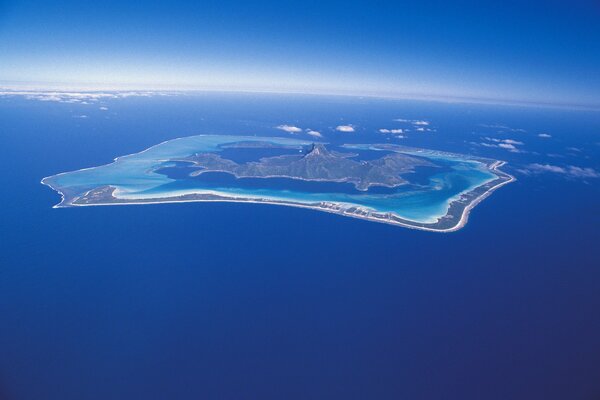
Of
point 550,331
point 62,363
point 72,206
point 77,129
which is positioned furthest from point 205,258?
point 77,129

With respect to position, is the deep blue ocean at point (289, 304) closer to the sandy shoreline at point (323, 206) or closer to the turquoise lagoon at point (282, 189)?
the sandy shoreline at point (323, 206)

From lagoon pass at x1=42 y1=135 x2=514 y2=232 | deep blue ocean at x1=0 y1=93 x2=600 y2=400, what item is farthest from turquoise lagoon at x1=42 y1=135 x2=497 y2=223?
deep blue ocean at x1=0 y1=93 x2=600 y2=400

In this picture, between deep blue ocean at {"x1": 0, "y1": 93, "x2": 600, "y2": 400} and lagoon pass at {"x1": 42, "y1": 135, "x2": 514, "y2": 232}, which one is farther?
lagoon pass at {"x1": 42, "y1": 135, "x2": 514, "y2": 232}

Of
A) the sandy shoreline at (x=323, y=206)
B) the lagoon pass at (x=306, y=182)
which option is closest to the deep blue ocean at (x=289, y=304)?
the sandy shoreline at (x=323, y=206)

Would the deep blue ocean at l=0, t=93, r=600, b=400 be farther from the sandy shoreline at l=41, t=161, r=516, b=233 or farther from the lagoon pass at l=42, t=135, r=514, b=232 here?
the lagoon pass at l=42, t=135, r=514, b=232

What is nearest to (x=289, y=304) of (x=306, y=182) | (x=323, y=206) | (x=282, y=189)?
(x=323, y=206)

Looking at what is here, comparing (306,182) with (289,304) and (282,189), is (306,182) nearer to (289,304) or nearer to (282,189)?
(282,189)
